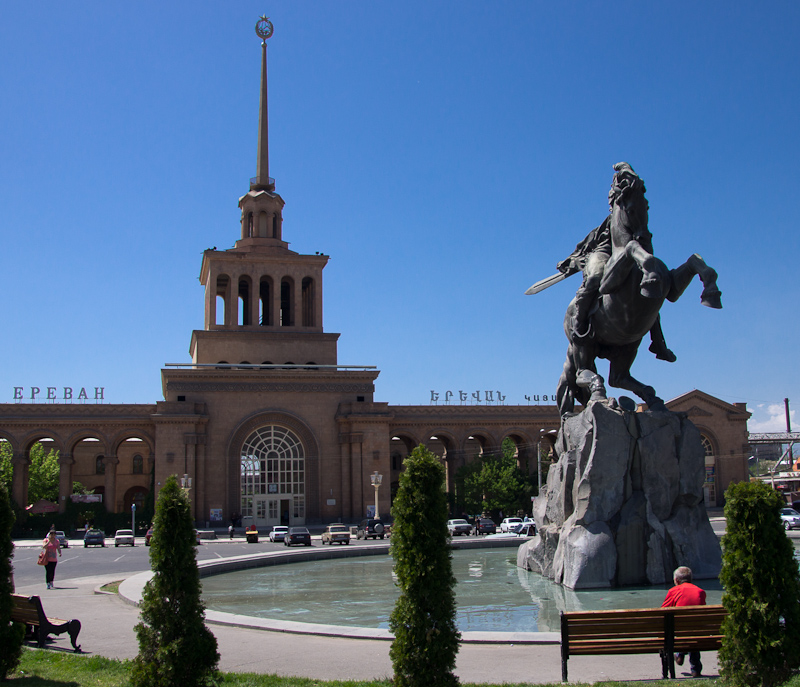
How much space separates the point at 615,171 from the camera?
13.7m

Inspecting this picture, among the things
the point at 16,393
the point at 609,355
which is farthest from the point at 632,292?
the point at 16,393

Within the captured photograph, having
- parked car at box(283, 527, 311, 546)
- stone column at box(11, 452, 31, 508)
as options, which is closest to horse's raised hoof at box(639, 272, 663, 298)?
parked car at box(283, 527, 311, 546)

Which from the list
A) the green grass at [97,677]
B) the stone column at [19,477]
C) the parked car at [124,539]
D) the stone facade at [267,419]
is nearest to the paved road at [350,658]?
the green grass at [97,677]

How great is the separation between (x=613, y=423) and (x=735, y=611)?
7059 mm

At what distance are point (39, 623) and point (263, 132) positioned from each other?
2164 inches

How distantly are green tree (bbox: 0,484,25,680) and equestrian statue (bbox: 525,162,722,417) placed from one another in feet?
30.7

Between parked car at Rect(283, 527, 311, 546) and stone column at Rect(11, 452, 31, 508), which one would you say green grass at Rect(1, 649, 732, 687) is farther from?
stone column at Rect(11, 452, 31, 508)

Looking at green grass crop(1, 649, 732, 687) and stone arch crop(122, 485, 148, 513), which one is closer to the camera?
green grass crop(1, 649, 732, 687)

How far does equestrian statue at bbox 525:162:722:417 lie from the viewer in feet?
41.9

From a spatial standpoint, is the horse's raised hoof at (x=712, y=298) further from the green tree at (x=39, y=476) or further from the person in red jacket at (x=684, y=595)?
the green tree at (x=39, y=476)

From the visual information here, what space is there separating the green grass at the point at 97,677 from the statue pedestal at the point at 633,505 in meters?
5.75

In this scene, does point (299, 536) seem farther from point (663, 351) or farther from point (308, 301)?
point (308, 301)

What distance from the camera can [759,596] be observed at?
20.3 ft

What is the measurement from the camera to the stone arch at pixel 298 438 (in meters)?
51.0
